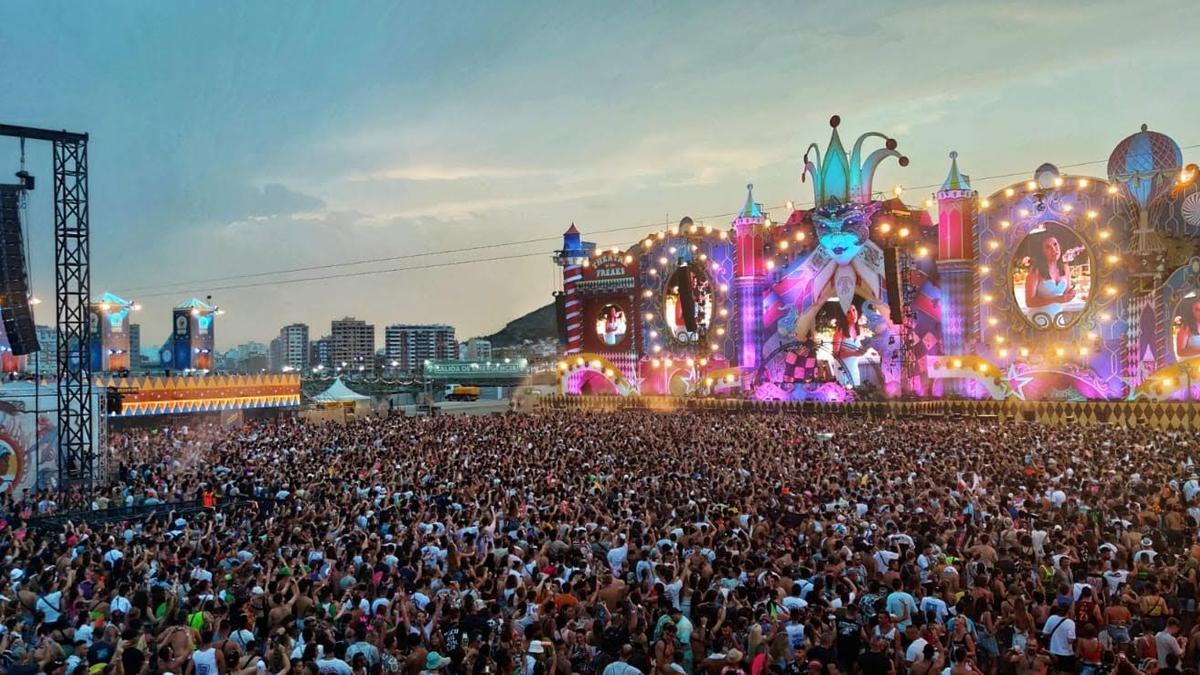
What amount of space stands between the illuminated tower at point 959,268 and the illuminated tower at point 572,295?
21.8m

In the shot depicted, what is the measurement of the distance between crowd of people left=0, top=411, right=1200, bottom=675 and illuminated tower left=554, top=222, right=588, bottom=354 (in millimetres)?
33041

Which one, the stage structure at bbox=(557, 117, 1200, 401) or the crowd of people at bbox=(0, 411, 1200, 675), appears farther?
the stage structure at bbox=(557, 117, 1200, 401)

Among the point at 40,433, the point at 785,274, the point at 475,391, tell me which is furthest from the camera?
the point at 475,391

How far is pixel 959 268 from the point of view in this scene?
39125 mm

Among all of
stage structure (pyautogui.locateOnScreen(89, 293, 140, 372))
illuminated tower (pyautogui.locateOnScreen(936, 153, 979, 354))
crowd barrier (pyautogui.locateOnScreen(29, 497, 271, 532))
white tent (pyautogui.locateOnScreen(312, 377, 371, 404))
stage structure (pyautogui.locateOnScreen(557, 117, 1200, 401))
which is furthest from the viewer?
stage structure (pyautogui.locateOnScreen(89, 293, 140, 372))

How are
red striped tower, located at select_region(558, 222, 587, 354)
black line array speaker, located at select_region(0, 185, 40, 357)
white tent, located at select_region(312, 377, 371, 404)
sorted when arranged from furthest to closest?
1. red striped tower, located at select_region(558, 222, 587, 354)
2. white tent, located at select_region(312, 377, 371, 404)
3. black line array speaker, located at select_region(0, 185, 40, 357)

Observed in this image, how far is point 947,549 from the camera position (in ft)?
38.8

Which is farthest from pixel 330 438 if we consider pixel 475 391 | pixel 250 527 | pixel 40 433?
pixel 475 391

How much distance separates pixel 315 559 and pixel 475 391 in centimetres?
6440

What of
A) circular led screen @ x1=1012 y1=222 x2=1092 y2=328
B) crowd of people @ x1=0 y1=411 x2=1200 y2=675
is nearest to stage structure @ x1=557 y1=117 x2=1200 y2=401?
circular led screen @ x1=1012 y1=222 x2=1092 y2=328

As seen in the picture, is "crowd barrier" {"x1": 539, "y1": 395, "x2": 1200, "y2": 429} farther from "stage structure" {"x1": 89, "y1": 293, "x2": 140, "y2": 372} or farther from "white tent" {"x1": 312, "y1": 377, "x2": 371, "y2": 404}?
"stage structure" {"x1": 89, "y1": 293, "x2": 140, "y2": 372}

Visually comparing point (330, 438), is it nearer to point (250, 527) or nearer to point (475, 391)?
point (250, 527)

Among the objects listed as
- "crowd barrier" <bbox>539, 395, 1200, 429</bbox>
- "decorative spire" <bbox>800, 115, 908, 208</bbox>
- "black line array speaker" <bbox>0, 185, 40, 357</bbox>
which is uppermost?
"decorative spire" <bbox>800, 115, 908, 208</bbox>

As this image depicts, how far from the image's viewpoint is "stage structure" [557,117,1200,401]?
34.4 m
